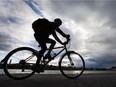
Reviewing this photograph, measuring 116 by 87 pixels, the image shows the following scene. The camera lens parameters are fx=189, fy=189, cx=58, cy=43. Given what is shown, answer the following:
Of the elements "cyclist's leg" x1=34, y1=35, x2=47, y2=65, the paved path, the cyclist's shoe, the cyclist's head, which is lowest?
the paved path

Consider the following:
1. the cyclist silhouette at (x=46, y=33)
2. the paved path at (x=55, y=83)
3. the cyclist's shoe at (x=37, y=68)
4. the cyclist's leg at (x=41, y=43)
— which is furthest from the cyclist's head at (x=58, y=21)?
the paved path at (x=55, y=83)

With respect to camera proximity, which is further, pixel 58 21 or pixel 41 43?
pixel 58 21

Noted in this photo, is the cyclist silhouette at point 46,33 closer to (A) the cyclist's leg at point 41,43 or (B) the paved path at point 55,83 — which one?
(A) the cyclist's leg at point 41,43

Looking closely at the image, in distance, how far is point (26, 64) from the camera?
7188 millimetres

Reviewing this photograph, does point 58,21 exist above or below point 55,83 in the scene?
above

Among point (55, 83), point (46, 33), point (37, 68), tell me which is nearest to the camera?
point (55, 83)

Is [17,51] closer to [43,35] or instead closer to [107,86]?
[43,35]

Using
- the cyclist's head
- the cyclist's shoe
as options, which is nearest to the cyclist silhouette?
the cyclist's head

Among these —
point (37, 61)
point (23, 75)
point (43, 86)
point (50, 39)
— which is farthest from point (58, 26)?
point (43, 86)

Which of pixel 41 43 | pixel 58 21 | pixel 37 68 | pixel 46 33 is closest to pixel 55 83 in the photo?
pixel 37 68

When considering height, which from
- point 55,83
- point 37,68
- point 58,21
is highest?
point 58,21

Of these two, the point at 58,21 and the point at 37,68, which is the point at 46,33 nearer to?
the point at 58,21

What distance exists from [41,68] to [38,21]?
1.77 m

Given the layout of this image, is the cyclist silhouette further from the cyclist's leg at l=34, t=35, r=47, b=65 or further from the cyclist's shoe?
the cyclist's shoe
